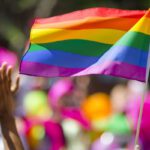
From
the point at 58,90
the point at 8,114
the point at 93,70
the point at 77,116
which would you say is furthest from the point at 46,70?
the point at 58,90

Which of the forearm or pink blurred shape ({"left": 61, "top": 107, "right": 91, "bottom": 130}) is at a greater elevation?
the forearm

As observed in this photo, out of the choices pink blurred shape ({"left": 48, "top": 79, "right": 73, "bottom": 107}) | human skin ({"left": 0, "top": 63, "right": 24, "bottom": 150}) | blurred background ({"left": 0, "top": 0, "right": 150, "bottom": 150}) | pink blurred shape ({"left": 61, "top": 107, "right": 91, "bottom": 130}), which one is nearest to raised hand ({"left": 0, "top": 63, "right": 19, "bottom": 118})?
human skin ({"left": 0, "top": 63, "right": 24, "bottom": 150})

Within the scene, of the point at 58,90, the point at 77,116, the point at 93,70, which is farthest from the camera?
the point at 58,90

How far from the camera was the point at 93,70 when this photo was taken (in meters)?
5.30

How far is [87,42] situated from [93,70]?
23 cm

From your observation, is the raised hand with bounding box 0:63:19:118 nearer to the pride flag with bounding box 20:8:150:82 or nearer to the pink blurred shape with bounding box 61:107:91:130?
the pride flag with bounding box 20:8:150:82

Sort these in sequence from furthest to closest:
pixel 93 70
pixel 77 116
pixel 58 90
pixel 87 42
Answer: pixel 58 90 < pixel 77 116 < pixel 87 42 < pixel 93 70

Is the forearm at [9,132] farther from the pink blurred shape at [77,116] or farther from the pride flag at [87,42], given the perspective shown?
the pink blurred shape at [77,116]

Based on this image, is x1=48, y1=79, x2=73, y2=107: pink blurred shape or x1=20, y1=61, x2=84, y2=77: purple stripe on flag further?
x1=48, y1=79, x2=73, y2=107: pink blurred shape

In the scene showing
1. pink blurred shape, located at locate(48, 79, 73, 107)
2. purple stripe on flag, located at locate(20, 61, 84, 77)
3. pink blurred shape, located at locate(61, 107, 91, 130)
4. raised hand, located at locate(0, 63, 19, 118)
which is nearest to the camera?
raised hand, located at locate(0, 63, 19, 118)

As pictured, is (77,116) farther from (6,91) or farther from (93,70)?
(6,91)

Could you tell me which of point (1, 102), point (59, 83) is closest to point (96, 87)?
point (59, 83)

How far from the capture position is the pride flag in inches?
207

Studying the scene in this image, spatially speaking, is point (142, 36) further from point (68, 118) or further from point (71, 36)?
point (68, 118)
